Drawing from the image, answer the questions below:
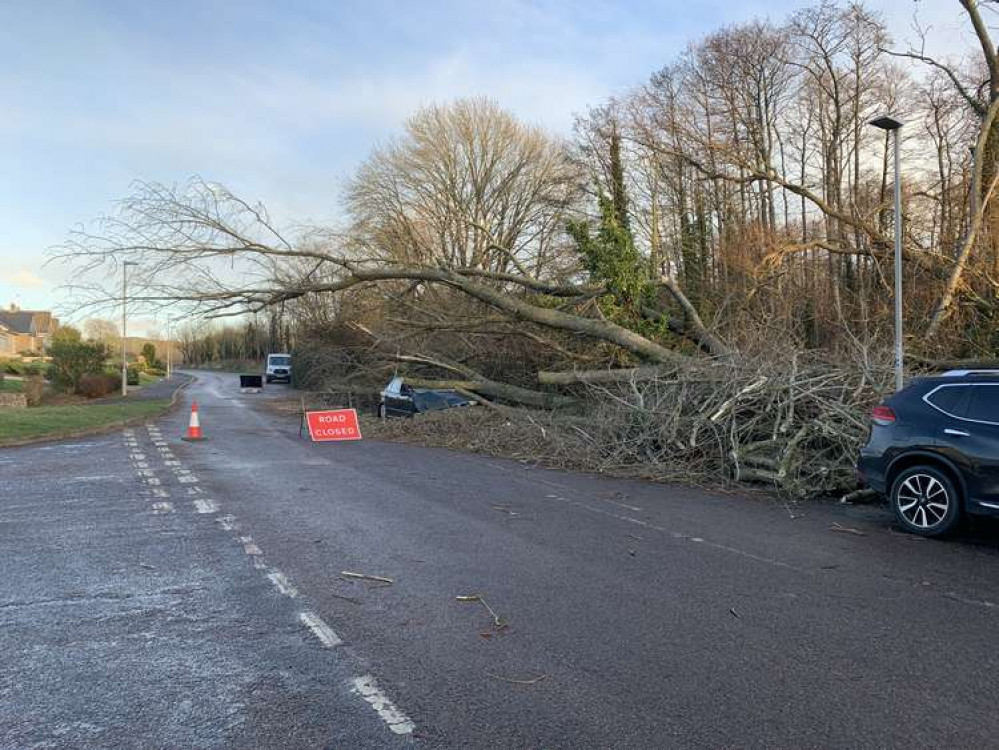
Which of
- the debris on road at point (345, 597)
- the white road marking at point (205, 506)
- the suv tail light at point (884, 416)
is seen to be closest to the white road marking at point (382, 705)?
the debris on road at point (345, 597)

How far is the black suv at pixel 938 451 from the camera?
293 inches

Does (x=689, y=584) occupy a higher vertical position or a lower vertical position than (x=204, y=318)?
lower

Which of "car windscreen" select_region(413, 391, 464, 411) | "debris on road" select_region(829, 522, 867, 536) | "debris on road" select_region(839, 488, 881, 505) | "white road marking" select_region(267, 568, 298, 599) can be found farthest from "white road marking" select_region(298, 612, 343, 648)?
"car windscreen" select_region(413, 391, 464, 411)

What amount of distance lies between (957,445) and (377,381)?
63.3 feet

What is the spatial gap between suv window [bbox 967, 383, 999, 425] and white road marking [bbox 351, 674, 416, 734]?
21.4 feet

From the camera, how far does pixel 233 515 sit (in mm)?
8750

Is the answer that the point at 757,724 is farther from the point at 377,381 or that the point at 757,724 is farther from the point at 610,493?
the point at 377,381

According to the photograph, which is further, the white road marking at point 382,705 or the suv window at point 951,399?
the suv window at point 951,399

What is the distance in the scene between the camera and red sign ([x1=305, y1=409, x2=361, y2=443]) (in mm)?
17391

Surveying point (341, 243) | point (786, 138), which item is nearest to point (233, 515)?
point (341, 243)

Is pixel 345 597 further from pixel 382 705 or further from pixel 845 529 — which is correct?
pixel 845 529

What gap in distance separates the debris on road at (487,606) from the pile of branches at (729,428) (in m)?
6.09

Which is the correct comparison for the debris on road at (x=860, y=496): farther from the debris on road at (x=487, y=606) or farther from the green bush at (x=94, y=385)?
the green bush at (x=94, y=385)

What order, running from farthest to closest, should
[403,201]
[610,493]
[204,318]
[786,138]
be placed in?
[403,201]
[786,138]
[204,318]
[610,493]
